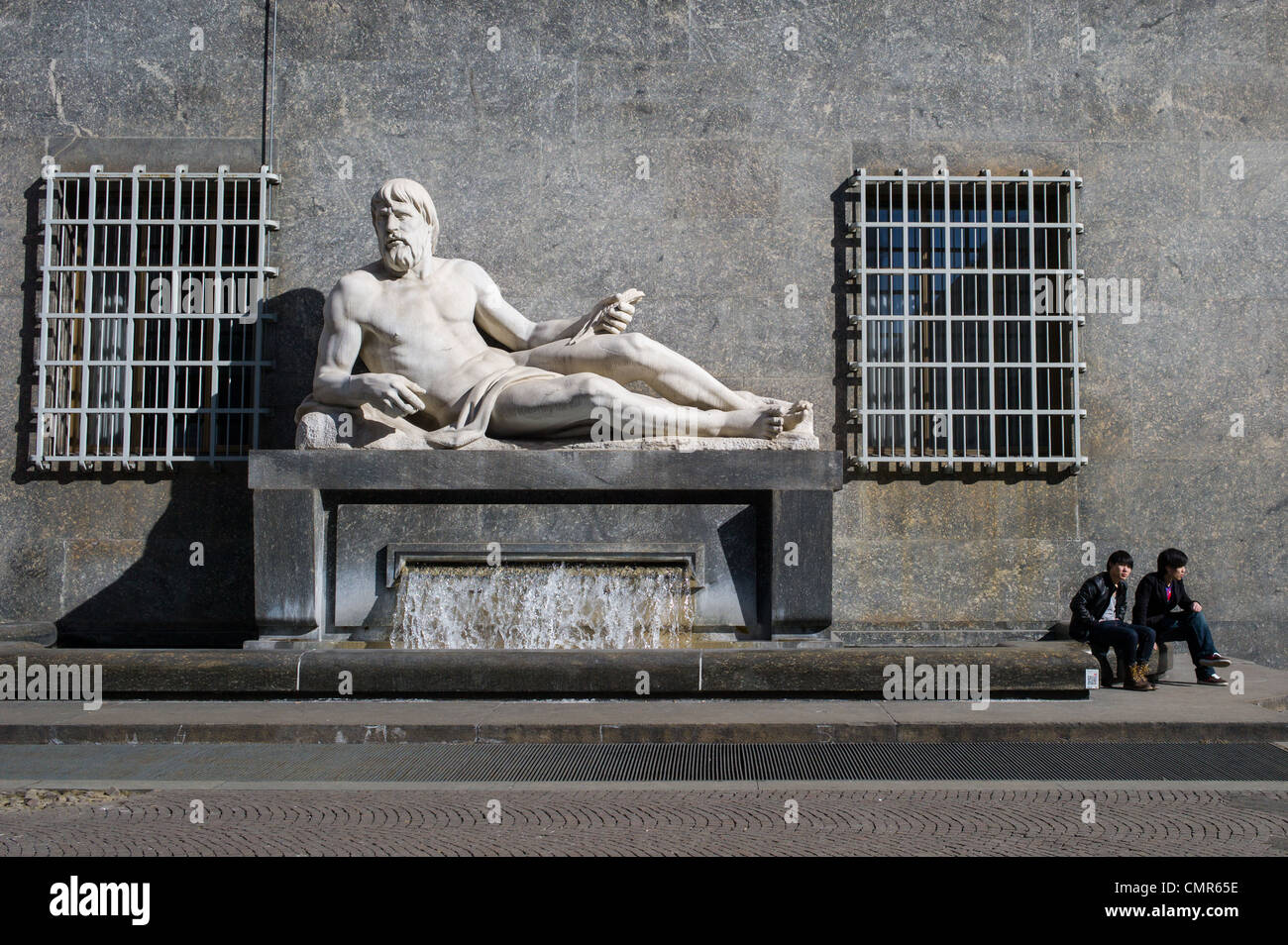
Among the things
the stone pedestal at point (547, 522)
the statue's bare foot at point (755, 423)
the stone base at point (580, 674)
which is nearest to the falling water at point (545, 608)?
the stone pedestal at point (547, 522)

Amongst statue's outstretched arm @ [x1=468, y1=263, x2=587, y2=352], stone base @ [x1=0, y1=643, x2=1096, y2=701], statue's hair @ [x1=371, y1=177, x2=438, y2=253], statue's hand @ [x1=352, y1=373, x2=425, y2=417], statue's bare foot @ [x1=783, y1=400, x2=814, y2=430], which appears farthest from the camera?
statue's outstretched arm @ [x1=468, y1=263, x2=587, y2=352]

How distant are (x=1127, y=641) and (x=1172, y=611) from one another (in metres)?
0.94

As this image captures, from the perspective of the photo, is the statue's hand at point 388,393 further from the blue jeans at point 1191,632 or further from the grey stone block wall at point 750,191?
the blue jeans at point 1191,632

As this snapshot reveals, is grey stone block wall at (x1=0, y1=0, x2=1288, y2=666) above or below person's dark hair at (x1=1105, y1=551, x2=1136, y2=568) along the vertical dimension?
above

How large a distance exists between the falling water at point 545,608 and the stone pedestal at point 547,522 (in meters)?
0.12

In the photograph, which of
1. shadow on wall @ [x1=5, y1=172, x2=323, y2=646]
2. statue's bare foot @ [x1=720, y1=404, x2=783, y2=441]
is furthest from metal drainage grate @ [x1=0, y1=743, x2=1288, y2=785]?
shadow on wall @ [x1=5, y1=172, x2=323, y2=646]

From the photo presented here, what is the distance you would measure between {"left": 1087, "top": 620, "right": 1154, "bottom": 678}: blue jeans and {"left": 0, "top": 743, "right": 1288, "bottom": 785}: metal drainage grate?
1.62 metres

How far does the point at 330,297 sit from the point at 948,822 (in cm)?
571

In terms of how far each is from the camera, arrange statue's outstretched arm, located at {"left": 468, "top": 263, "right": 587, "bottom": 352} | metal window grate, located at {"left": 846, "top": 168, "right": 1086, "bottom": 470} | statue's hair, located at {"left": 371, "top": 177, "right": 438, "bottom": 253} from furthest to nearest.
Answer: metal window grate, located at {"left": 846, "top": 168, "right": 1086, "bottom": 470} → statue's outstretched arm, located at {"left": 468, "top": 263, "right": 587, "bottom": 352} → statue's hair, located at {"left": 371, "top": 177, "right": 438, "bottom": 253}

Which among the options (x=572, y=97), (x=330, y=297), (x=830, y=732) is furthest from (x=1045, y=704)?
(x=572, y=97)

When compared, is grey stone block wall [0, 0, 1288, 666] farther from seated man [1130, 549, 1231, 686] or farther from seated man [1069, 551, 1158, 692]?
seated man [1069, 551, 1158, 692]

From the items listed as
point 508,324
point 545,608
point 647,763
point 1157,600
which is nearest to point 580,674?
point 545,608

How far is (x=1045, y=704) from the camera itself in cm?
703

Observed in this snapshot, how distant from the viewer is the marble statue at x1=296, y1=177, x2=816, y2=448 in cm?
831
